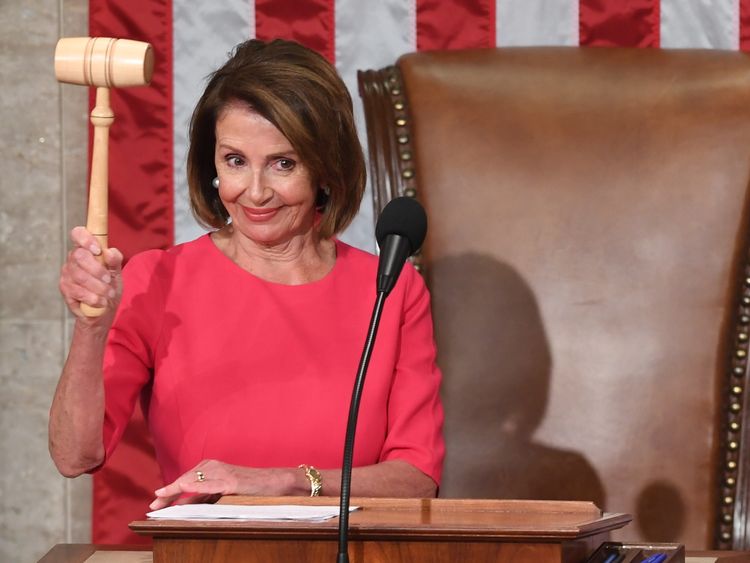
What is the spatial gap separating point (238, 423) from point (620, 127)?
39.5 inches

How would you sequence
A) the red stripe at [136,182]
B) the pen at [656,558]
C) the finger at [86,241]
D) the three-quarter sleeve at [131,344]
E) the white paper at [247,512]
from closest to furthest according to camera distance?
the white paper at [247,512] < the pen at [656,558] < the finger at [86,241] < the three-quarter sleeve at [131,344] < the red stripe at [136,182]

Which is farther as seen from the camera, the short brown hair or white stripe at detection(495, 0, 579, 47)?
white stripe at detection(495, 0, 579, 47)

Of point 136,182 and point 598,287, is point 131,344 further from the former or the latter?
point 598,287

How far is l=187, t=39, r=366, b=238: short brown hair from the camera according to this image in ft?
6.93

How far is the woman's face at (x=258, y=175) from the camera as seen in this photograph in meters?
2.10

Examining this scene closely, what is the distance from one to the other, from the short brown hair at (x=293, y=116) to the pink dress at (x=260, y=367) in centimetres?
11

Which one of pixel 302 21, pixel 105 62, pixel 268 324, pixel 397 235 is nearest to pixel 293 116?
pixel 268 324

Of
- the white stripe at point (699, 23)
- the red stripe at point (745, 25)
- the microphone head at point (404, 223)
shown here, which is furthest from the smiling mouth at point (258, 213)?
the red stripe at point (745, 25)

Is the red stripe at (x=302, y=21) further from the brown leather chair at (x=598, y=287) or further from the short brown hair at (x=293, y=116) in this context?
the short brown hair at (x=293, y=116)

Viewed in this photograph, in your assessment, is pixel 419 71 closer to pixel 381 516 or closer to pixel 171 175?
pixel 171 175

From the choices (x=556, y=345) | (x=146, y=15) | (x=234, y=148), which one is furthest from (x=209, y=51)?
(x=556, y=345)

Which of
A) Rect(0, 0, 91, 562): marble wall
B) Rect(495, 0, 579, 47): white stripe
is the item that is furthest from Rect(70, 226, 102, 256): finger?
Rect(495, 0, 579, 47): white stripe

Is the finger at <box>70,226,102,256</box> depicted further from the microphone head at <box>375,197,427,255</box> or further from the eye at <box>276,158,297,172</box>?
the eye at <box>276,158,297,172</box>

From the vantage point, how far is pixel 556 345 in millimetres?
2592
